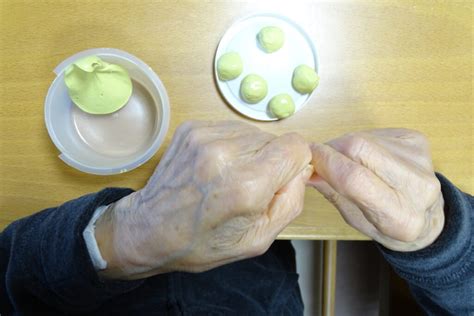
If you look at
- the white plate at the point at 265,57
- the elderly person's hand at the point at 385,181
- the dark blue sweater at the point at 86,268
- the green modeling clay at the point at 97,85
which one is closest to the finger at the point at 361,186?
the elderly person's hand at the point at 385,181

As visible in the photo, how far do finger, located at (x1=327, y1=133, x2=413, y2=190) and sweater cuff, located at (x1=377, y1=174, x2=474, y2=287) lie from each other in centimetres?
11

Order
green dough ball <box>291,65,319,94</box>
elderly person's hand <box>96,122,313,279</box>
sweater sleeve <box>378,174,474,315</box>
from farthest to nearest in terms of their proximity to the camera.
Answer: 1. green dough ball <box>291,65,319,94</box>
2. sweater sleeve <box>378,174,474,315</box>
3. elderly person's hand <box>96,122,313,279</box>

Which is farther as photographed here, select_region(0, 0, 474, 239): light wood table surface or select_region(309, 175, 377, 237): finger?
select_region(0, 0, 474, 239): light wood table surface

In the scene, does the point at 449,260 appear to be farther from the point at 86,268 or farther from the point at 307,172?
the point at 86,268

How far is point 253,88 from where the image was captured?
66 centimetres

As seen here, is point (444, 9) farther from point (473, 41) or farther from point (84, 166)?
point (84, 166)

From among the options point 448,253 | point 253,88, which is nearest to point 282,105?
point 253,88

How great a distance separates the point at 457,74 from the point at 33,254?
2.24 feet

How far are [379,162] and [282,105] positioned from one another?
218 millimetres

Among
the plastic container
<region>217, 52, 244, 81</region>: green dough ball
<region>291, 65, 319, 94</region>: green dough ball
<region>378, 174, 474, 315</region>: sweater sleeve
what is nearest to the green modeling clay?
the plastic container

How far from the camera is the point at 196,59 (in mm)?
689

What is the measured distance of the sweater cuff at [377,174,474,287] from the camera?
1.74ft

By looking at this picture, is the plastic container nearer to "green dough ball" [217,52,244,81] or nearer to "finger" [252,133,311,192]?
"green dough ball" [217,52,244,81]

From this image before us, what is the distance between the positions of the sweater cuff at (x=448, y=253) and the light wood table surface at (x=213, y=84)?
0.44ft
